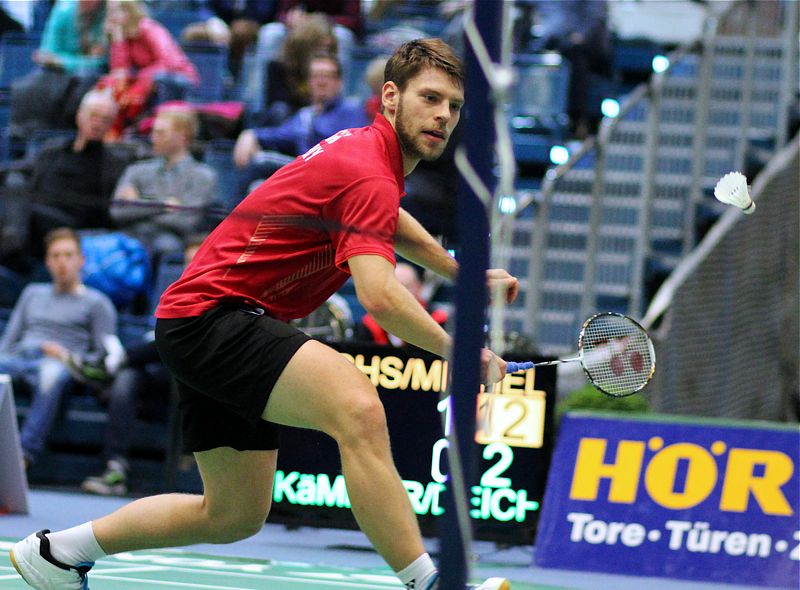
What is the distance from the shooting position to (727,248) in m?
10.8

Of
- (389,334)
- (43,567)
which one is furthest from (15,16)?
(43,567)

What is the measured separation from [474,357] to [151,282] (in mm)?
7264

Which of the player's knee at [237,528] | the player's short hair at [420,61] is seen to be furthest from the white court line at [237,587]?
the player's short hair at [420,61]

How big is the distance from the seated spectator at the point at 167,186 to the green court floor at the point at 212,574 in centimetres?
348

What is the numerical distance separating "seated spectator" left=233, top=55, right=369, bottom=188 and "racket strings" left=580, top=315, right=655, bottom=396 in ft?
17.8

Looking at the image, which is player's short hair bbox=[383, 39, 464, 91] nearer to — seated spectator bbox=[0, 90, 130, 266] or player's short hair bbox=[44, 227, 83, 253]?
player's short hair bbox=[44, 227, 83, 253]

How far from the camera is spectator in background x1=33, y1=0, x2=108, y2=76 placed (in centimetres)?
1162

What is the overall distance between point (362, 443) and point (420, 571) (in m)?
0.38

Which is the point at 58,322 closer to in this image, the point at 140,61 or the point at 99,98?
the point at 99,98

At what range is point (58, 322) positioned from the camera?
9.67 metres

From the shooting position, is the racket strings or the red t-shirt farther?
the racket strings

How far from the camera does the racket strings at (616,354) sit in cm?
458

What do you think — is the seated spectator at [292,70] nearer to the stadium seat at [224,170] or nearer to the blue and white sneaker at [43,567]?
the stadium seat at [224,170]

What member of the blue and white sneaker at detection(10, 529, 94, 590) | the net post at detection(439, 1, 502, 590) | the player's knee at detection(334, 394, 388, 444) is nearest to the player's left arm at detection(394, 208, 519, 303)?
the player's knee at detection(334, 394, 388, 444)
